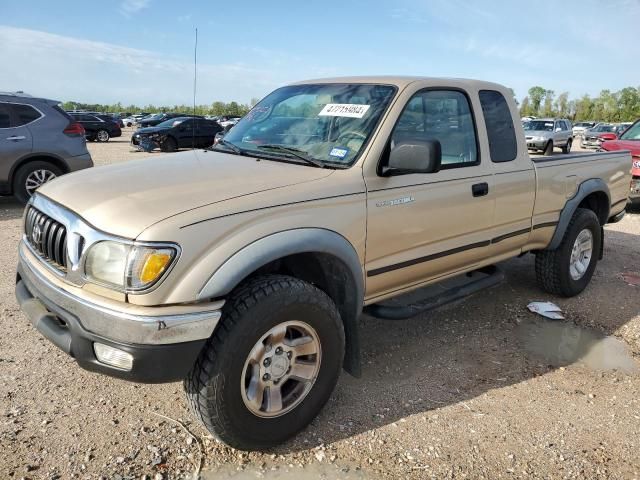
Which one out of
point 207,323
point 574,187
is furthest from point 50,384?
point 574,187

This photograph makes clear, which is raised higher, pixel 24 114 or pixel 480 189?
pixel 24 114

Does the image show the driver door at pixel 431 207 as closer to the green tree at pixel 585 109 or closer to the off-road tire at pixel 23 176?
the off-road tire at pixel 23 176

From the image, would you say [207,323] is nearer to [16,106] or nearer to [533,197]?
[533,197]

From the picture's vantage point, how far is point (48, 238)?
259cm

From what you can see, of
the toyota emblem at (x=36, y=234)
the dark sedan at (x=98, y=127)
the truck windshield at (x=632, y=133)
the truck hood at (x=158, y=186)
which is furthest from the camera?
the dark sedan at (x=98, y=127)

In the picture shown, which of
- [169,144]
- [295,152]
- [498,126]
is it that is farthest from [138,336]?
[169,144]

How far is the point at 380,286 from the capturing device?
3.18 m

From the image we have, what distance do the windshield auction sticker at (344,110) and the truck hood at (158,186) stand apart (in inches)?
19.1

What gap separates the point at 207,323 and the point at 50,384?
1553 mm

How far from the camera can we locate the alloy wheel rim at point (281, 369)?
2.56 meters

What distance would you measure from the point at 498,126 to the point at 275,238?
2.32 meters

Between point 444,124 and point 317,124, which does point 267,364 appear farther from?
point 444,124

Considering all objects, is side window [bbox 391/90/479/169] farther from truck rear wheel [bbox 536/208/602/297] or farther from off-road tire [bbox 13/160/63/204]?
off-road tire [bbox 13/160/63/204]

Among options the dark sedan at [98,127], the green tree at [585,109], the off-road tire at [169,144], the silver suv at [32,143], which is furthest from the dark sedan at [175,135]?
the green tree at [585,109]
